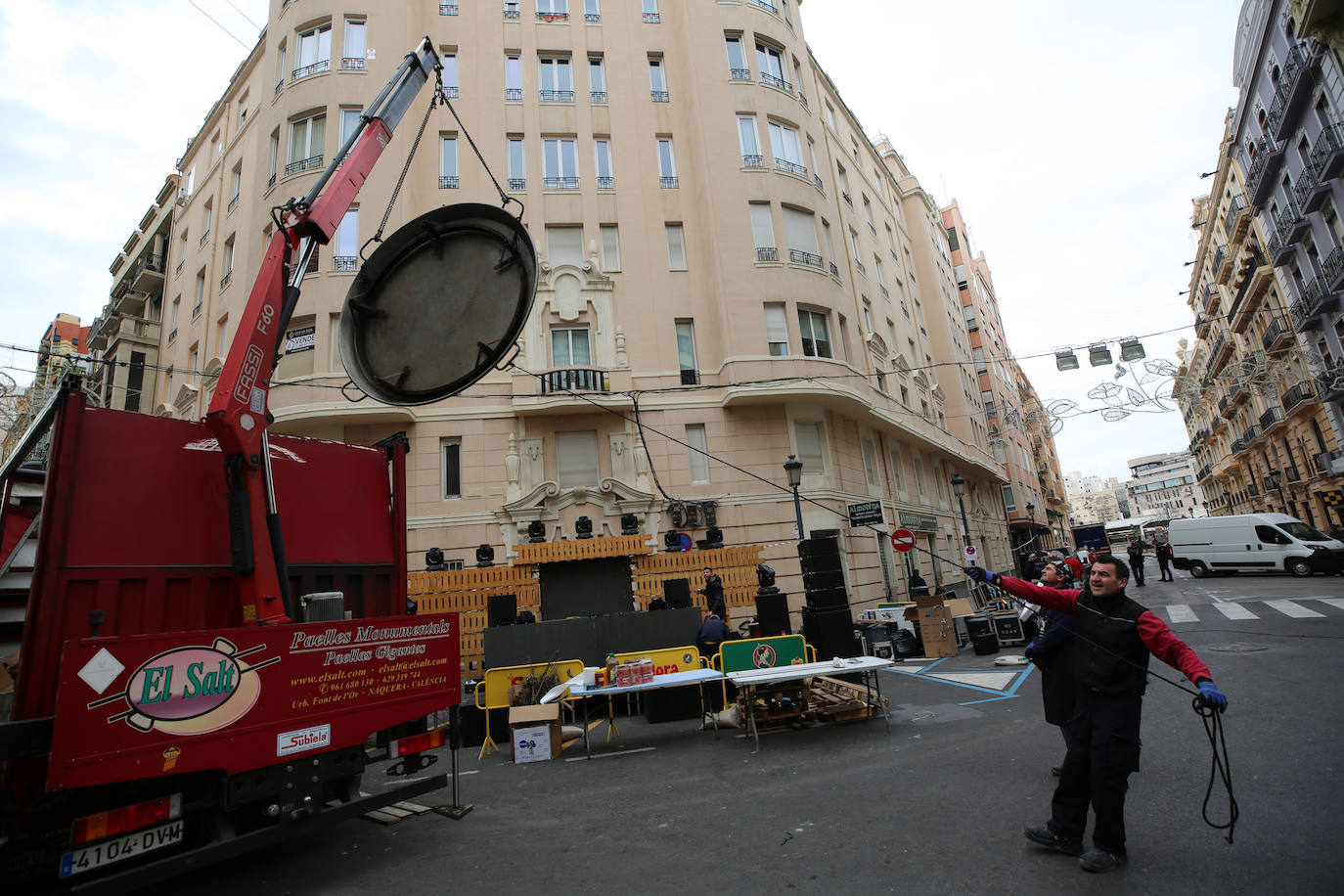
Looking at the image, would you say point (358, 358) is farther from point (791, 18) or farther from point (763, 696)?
point (791, 18)

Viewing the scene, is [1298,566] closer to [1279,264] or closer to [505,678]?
[1279,264]

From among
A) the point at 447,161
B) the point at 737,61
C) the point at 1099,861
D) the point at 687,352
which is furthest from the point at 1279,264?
the point at 1099,861

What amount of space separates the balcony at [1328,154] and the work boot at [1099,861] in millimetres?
30488

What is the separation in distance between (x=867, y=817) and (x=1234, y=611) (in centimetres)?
1562

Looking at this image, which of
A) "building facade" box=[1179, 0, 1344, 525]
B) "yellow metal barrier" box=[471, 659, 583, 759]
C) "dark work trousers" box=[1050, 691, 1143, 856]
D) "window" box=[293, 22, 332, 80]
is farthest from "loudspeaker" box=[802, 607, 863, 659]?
"window" box=[293, 22, 332, 80]

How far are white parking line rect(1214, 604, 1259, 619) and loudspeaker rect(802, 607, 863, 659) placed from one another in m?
9.84

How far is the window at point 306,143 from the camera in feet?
66.6

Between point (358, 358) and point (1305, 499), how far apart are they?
52.5 meters

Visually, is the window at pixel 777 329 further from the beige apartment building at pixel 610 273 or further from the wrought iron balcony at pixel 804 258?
the wrought iron balcony at pixel 804 258

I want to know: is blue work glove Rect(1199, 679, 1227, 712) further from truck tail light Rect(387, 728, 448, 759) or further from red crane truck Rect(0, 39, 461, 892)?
truck tail light Rect(387, 728, 448, 759)

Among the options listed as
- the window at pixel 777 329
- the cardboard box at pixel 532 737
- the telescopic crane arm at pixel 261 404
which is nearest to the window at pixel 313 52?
the window at pixel 777 329

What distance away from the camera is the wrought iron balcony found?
843 inches

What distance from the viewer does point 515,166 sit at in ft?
71.1

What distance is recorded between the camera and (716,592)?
15078mm
